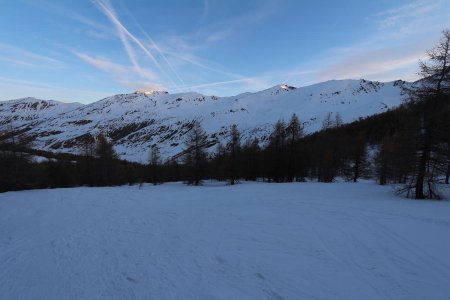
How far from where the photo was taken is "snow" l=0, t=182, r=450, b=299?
6770 millimetres

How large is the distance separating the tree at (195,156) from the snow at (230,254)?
115 feet

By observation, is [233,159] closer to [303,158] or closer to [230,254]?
[303,158]

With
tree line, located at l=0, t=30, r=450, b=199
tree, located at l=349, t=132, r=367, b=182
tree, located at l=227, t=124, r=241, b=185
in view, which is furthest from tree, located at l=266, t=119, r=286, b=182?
tree, located at l=349, t=132, r=367, b=182

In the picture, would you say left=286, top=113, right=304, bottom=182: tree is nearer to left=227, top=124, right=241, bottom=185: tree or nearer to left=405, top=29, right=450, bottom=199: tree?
left=227, top=124, right=241, bottom=185: tree

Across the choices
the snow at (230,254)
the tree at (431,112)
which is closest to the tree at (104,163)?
the snow at (230,254)

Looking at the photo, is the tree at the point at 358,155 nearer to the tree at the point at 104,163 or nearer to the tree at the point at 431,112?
the tree at the point at 431,112

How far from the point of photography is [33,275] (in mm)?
7863

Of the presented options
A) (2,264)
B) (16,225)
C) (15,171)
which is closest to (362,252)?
(2,264)

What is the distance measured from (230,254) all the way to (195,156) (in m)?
42.9

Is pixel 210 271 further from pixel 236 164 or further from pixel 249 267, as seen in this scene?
pixel 236 164

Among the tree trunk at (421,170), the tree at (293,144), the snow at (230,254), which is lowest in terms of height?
the snow at (230,254)

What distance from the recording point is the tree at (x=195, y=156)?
5128 centimetres

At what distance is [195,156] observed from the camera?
51.8 m

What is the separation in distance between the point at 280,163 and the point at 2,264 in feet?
145
